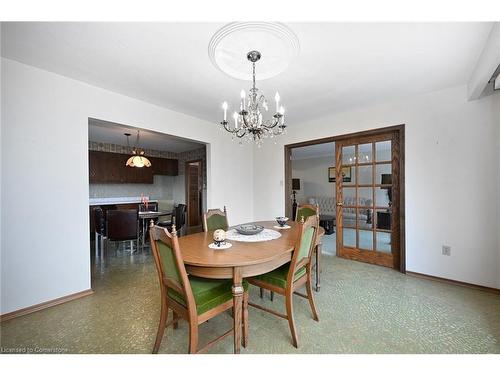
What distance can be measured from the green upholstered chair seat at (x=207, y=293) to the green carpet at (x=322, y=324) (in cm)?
39

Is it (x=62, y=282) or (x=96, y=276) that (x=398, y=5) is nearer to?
(x=62, y=282)

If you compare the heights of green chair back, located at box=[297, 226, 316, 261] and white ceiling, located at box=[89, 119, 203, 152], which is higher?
white ceiling, located at box=[89, 119, 203, 152]

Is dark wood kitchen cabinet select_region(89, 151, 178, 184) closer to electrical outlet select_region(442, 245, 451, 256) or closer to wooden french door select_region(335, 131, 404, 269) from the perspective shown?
wooden french door select_region(335, 131, 404, 269)

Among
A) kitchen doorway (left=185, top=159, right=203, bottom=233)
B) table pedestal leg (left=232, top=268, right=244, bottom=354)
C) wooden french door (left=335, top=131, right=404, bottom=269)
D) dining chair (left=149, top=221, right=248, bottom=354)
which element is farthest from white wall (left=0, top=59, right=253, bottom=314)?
kitchen doorway (left=185, top=159, right=203, bottom=233)

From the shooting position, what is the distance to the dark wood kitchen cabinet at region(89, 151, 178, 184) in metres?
4.89

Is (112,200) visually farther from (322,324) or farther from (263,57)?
(322,324)

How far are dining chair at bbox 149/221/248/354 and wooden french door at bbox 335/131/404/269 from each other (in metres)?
2.41

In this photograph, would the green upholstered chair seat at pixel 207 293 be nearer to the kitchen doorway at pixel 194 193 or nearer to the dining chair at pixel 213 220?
the dining chair at pixel 213 220

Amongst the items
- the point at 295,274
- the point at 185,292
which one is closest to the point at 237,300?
the point at 185,292

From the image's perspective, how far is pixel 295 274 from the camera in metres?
1.66

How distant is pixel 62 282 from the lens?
210 cm
